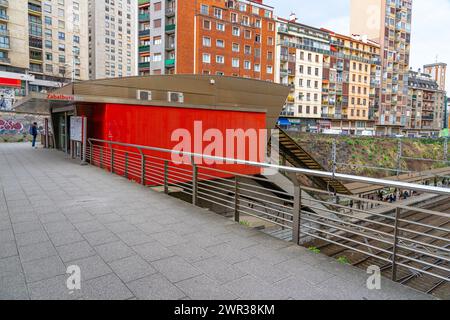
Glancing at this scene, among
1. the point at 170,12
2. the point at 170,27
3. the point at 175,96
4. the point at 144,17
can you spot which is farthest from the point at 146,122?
the point at 144,17

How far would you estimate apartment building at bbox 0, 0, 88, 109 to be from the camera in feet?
170

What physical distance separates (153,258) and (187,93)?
35.3 feet

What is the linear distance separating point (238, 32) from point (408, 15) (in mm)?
44247

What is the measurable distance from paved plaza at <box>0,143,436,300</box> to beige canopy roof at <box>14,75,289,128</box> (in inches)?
250

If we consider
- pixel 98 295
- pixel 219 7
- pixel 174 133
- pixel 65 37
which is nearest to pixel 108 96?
pixel 174 133

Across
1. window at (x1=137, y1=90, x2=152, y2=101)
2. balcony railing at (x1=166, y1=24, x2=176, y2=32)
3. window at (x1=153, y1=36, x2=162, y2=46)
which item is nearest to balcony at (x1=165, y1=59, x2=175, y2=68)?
window at (x1=153, y1=36, x2=162, y2=46)

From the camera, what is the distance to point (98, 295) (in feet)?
9.52

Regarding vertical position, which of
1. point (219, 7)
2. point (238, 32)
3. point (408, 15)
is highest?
point (408, 15)

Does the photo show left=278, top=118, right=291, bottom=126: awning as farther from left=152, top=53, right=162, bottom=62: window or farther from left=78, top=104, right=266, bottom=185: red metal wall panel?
left=78, top=104, right=266, bottom=185: red metal wall panel

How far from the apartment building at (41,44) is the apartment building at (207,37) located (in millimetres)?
21012

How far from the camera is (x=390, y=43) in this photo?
2502 inches

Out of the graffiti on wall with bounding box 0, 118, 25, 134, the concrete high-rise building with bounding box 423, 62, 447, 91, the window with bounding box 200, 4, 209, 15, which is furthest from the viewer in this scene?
the concrete high-rise building with bounding box 423, 62, 447, 91

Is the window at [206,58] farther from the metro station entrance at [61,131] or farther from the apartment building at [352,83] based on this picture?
the metro station entrance at [61,131]
